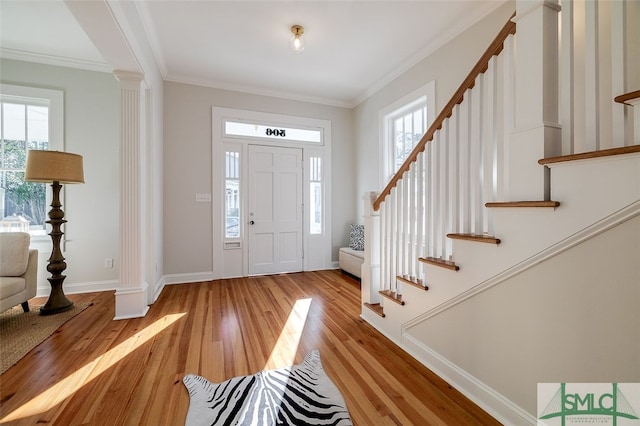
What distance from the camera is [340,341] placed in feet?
Answer: 7.11

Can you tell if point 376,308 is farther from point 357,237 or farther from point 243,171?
point 243,171

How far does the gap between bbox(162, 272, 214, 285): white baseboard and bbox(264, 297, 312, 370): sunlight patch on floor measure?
1.78 m

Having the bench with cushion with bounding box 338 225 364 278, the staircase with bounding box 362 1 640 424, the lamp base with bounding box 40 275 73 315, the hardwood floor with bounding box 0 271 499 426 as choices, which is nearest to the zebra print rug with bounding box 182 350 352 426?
the hardwood floor with bounding box 0 271 499 426

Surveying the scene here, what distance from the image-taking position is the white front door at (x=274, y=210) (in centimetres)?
426

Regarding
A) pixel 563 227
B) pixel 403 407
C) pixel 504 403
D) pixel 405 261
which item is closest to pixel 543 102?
pixel 563 227

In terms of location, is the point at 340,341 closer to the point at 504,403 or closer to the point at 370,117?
the point at 504,403

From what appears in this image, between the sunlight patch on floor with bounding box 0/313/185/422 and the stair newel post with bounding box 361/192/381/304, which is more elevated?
the stair newel post with bounding box 361/192/381/304

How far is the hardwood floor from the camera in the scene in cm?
143

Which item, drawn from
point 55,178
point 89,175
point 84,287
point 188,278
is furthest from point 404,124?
point 84,287

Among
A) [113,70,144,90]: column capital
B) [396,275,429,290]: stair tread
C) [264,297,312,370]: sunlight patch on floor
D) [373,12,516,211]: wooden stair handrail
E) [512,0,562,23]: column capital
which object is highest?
[113,70,144,90]: column capital

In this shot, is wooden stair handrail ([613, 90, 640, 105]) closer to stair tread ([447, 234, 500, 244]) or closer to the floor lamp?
stair tread ([447, 234, 500, 244])

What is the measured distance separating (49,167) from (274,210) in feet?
8.73

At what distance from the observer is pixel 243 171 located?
4.18 meters

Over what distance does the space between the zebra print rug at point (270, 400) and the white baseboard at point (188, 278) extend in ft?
8.03
